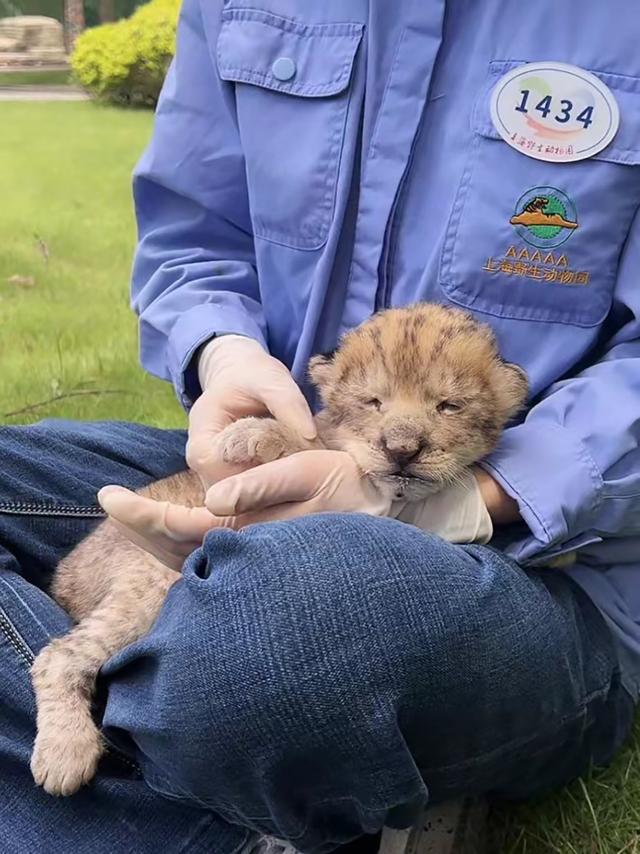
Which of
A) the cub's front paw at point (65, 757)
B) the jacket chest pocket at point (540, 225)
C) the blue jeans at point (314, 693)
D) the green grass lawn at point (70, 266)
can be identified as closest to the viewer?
the blue jeans at point (314, 693)

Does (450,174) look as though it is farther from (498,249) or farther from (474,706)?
(474,706)

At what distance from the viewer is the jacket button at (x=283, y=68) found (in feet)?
6.25

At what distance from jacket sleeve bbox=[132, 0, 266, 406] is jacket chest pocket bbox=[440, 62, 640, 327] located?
0.49m

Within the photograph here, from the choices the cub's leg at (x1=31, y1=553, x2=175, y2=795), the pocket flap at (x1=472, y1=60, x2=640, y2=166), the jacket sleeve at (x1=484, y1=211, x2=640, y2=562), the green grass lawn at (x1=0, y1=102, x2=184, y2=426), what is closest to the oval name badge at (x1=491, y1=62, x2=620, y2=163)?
the pocket flap at (x1=472, y1=60, x2=640, y2=166)

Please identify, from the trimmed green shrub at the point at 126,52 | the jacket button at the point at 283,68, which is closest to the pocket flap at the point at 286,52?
the jacket button at the point at 283,68

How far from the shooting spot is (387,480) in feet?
5.28

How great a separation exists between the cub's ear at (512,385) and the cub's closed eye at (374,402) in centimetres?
21

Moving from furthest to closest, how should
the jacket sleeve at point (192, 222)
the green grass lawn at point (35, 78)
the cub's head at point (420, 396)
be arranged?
1. the green grass lawn at point (35, 78)
2. the jacket sleeve at point (192, 222)
3. the cub's head at point (420, 396)

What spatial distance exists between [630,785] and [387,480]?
807 millimetres

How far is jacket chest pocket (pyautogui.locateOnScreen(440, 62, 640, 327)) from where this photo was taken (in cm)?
170

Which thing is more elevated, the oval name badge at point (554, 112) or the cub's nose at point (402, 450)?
the oval name badge at point (554, 112)

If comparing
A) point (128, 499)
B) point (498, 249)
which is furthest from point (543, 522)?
point (128, 499)

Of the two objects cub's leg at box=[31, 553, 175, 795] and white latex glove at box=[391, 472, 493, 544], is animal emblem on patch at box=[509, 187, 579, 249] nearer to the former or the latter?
white latex glove at box=[391, 472, 493, 544]

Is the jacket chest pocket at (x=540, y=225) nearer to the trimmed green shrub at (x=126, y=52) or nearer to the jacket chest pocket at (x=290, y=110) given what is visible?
the jacket chest pocket at (x=290, y=110)
